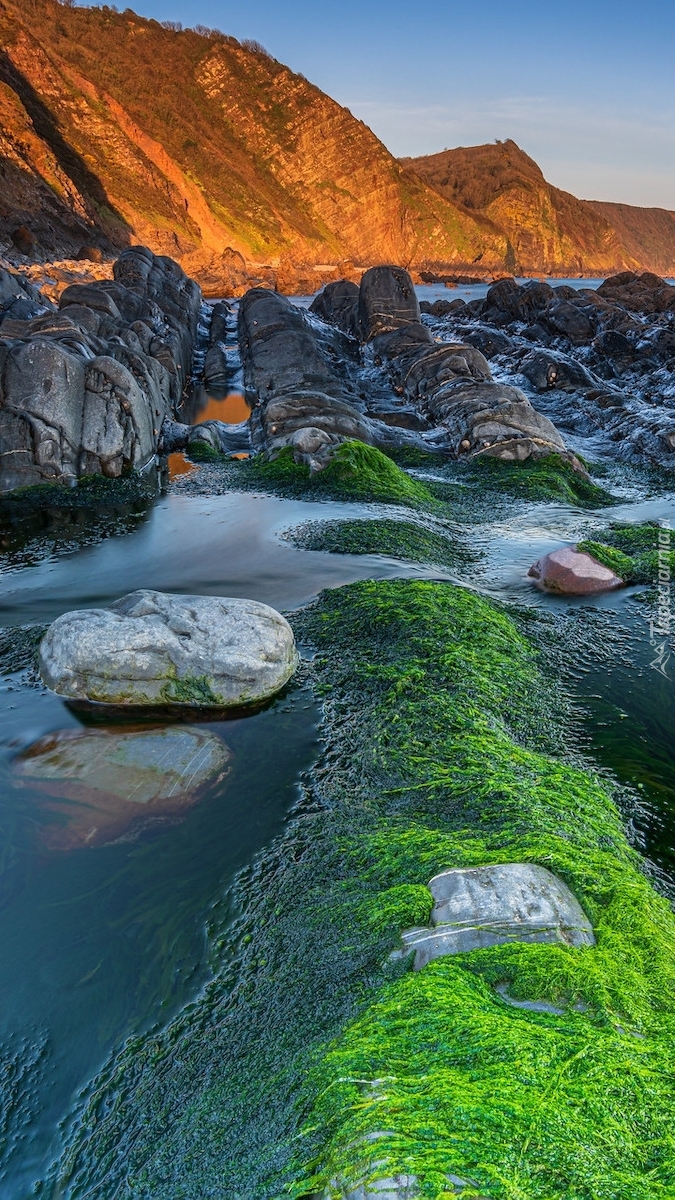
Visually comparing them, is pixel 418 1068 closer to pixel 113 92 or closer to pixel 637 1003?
pixel 637 1003

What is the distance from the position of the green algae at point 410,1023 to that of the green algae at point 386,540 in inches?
178

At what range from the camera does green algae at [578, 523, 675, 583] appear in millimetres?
10086

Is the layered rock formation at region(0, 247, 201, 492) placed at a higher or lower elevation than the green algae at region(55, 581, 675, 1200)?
higher

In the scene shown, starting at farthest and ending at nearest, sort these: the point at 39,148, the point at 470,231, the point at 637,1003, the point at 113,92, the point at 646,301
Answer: the point at 470,231, the point at 113,92, the point at 39,148, the point at 646,301, the point at 637,1003

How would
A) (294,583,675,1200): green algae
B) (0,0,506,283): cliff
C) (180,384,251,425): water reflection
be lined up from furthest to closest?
(0,0,506,283): cliff
(180,384,251,425): water reflection
(294,583,675,1200): green algae

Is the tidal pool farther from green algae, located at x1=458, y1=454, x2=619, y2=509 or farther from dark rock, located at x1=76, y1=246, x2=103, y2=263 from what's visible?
dark rock, located at x1=76, y1=246, x2=103, y2=263

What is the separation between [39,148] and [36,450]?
6791cm

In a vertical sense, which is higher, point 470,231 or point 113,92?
point 113,92

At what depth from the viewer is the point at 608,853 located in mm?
4781

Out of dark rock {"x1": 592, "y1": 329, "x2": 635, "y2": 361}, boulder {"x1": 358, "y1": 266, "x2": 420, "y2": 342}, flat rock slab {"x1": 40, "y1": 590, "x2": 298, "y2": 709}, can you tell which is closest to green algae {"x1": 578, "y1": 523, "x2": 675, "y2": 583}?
flat rock slab {"x1": 40, "y1": 590, "x2": 298, "y2": 709}

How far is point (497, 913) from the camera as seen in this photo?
378 centimetres

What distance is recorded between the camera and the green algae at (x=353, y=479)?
13.4 meters

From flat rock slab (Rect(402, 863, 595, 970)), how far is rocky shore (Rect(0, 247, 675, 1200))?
15mm

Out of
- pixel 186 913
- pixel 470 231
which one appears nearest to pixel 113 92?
pixel 470 231
